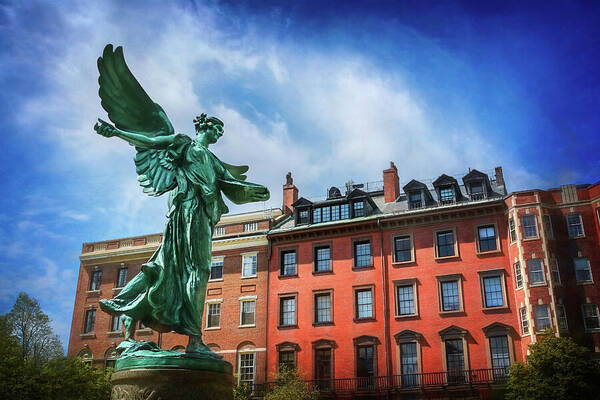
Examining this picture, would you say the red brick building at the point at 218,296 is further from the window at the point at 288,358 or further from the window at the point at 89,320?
the window at the point at 288,358

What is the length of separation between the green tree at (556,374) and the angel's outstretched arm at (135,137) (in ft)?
75.8

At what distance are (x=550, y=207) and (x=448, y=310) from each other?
8036 millimetres

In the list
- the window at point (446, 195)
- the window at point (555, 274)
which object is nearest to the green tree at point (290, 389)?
the window at point (446, 195)

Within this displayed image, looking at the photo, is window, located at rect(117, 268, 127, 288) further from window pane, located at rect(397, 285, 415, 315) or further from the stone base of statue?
the stone base of statue

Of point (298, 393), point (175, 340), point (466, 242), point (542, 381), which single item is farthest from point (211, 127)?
point (175, 340)

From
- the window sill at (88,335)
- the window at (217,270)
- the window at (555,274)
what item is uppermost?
the window at (217,270)

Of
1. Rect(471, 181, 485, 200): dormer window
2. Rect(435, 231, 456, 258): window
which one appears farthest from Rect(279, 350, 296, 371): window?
Rect(471, 181, 485, 200): dormer window

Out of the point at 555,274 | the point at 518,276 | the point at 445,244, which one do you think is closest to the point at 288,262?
the point at 445,244

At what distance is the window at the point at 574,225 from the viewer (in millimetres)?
31734

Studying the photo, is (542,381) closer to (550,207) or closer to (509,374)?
(509,374)

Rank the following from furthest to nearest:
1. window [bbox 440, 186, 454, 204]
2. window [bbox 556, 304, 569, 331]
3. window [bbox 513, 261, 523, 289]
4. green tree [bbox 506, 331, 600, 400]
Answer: window [bbox 440, 186, 454, 204]
window [bbox 513, 261, 523, 289]
window [bbox 556, 304, 569, 331]
green tree [bbox 506, 331, 600, 400]

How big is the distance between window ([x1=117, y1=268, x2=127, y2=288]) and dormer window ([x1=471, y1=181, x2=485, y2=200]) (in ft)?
80.5

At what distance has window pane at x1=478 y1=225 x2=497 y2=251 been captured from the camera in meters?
33.4

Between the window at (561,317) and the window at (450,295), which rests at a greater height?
the window at (450,295)
